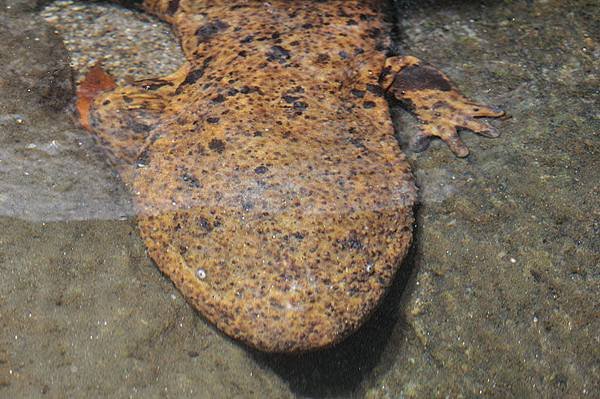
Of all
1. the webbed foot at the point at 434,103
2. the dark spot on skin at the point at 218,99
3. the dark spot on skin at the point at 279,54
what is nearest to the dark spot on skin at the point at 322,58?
the dark spot on skin at the point at 279,54

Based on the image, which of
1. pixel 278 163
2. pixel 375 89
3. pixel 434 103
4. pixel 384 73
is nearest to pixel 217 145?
pixel 278 163

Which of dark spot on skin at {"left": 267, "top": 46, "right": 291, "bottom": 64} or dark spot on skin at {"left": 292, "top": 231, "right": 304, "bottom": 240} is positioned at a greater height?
dark spot on skin at {"left": 267, "top": 46, "right": 291, "bottom": 64}

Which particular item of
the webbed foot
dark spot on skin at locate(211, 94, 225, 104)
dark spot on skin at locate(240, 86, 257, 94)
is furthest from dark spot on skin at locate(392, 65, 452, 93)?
dark spot on skin at locate(211, 94, 225, 104)

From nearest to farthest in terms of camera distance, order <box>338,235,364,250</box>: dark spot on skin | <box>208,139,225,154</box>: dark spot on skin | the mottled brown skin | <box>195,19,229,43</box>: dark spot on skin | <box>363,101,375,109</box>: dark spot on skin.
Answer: the mottled brown skin
<box>338,235,364,250</box>: dark spot on skin
<box>208,139,225,154</box>: dark spot on skin
<box>363,101,375,109</box>: dark spot on skin
<box>195,19,229,43</box>: dark spot on skin

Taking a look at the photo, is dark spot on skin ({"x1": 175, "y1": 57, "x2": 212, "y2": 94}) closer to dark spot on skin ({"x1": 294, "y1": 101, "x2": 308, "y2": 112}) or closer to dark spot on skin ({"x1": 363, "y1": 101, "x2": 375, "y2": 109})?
dark spot on skin ({"x1": 294, "y1": 101, "x2": 308, "y2": 112})

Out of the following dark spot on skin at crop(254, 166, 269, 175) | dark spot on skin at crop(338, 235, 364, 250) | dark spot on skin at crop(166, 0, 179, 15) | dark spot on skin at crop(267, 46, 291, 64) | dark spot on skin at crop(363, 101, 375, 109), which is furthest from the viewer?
dark spot on skin at crop(166, 0, 179, 15)

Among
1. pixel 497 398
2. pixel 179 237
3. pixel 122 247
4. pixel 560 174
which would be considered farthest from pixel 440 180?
pixel 122 247

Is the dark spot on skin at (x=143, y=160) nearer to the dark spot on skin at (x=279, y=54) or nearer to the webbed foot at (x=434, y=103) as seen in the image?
the dark spot on skin at (x=279, y=54)

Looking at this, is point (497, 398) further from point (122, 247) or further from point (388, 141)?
point (122, 247)
